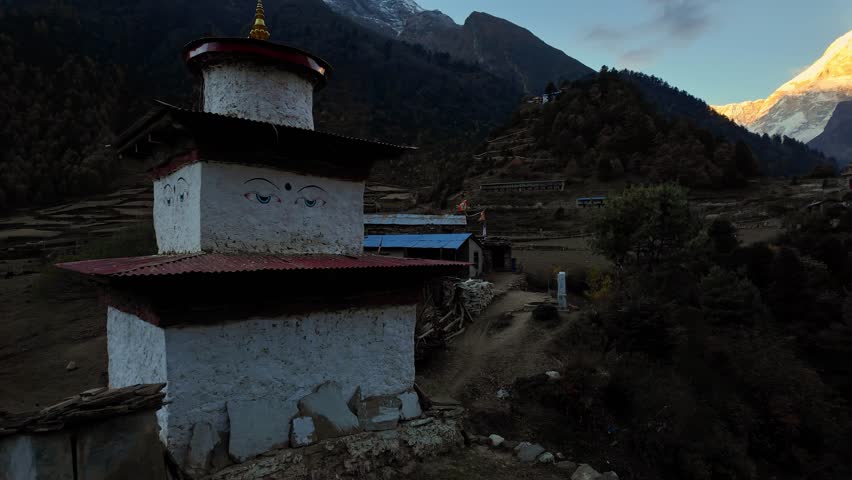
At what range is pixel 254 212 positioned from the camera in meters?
5.96

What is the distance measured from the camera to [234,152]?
18.9ft

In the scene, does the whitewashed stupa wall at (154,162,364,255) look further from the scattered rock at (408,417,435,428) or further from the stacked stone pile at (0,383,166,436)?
the scattered rock at (408,417,435,428)


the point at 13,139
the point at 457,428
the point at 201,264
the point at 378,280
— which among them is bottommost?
the point at 457,428

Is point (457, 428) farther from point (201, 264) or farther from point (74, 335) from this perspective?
point (74, 335)

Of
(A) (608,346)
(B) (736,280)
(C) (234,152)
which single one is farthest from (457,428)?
(B) (736,280)

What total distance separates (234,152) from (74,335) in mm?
17888

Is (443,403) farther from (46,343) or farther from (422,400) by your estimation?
(46,343)

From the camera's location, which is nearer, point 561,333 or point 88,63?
point 561,333

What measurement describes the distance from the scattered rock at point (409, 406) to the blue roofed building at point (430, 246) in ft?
55.5

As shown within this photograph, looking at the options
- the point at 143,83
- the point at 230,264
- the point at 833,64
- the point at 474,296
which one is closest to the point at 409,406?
the point at 230,264

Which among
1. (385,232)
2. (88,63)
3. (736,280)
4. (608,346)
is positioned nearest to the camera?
(608,346)

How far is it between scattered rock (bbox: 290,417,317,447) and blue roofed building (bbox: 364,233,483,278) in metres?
18.2

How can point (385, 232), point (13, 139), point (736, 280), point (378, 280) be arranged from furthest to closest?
1. point (13, 139)
2. point (385, 232)
3. point (736, 280)
4. point (378, 280)

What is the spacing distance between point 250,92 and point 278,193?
1.64m
